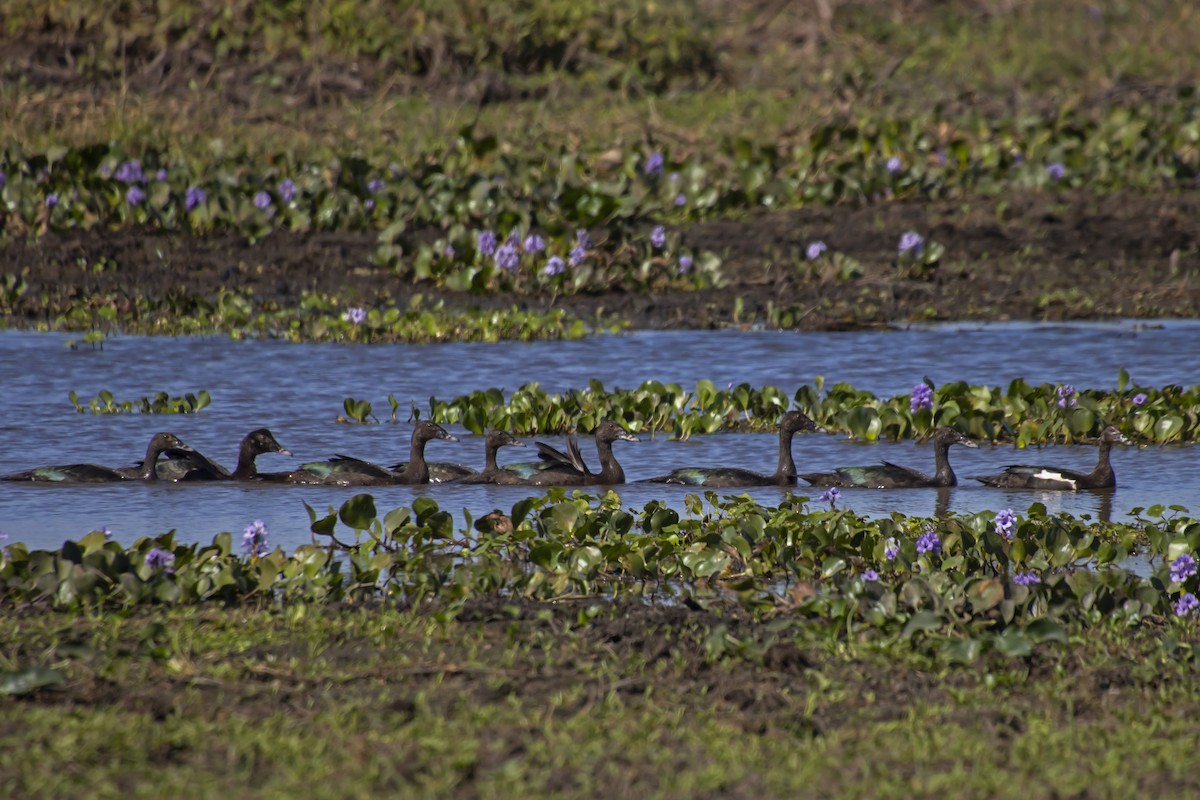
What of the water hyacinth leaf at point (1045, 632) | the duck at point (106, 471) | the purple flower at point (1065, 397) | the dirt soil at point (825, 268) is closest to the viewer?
the water hyacinth leaf at point (1045, 632)

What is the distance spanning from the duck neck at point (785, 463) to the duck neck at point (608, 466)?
817 millimetres

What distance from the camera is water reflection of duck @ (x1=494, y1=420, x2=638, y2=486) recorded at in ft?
31.9

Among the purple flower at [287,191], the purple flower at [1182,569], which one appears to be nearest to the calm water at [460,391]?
the purple flower at [1182,569]

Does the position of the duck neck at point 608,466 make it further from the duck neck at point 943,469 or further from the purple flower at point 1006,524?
the purple flower at point 1006,524

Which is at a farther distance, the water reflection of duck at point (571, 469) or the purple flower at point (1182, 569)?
the water reflection of duck at point (571, 469)

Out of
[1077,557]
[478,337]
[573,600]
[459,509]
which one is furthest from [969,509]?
[478,337]

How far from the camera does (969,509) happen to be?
9.01 meters

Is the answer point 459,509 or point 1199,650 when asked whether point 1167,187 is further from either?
point 1199,650

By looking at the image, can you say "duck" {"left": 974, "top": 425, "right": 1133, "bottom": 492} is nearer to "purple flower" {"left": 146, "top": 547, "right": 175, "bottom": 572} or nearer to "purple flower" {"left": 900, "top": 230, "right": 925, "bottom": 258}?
"purple flower" {"left": 146, "top": 547, "right": 175, "bottom": 572}

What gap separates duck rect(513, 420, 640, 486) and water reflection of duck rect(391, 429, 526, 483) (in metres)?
0.10

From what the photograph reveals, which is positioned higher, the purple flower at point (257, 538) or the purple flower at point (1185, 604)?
the purple flower at point (257, 538)

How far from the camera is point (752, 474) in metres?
9.58

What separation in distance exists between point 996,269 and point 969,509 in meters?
7.58

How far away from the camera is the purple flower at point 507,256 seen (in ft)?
49.4
